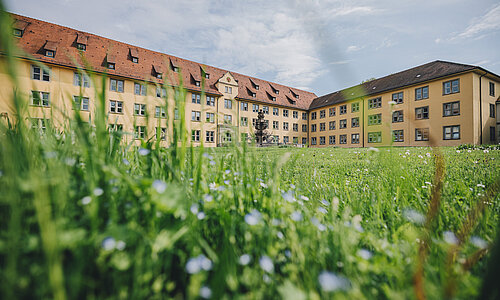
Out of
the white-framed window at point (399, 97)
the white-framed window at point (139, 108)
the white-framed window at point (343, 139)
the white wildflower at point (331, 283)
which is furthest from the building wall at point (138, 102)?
the white-framed window at point (399, 97)

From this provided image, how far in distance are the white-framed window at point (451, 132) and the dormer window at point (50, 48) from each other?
4139cm

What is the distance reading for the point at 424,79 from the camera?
25375mm

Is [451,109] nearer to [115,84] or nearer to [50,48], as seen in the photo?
[115,84]

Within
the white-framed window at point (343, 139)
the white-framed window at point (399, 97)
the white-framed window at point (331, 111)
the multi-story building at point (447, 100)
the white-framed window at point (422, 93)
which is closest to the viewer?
the multi-story building at point (447, 100)

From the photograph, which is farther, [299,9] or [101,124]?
[101,124]

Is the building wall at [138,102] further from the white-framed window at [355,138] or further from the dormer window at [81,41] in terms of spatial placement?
the white-framed window at [355,138]

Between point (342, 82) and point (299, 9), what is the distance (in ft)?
0.75

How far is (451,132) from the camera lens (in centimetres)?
2367

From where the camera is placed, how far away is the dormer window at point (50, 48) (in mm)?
20562

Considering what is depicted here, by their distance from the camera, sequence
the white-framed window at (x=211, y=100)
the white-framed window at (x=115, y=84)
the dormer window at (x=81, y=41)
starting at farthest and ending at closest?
the white-framed window at (x=211, y=100), the white-framed window at (x=115, y=84), the dormer window at (x=81, y=41)

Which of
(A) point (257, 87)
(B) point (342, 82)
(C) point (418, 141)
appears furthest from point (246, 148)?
(A) point (257, 87)

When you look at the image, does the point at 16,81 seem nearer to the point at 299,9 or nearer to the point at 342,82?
the point at 299,9

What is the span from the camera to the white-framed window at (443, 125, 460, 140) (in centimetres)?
2322

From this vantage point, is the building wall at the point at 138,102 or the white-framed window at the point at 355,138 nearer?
the building wall at the point at 138,102
